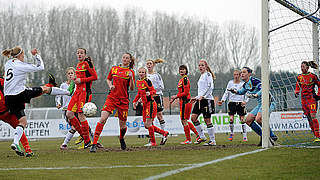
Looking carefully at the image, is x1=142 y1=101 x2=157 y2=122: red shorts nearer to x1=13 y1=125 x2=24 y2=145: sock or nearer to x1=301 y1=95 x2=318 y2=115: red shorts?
x1=13 y1=125 x2=24 y2=145: sock

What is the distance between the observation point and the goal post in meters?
8.32

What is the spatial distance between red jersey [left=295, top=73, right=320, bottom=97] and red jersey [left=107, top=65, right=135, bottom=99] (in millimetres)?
4924

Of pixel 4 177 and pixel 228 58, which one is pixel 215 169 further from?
pixel 228 58

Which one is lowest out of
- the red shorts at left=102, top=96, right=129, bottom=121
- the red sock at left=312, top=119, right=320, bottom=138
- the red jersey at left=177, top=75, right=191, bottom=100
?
the red sock at left=312, top=119, right=320, bottom=138

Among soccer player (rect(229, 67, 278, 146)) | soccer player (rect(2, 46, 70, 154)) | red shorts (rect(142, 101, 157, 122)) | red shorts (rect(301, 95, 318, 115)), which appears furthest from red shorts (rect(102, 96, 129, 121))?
red shorts (rect(301, 95, 318, 115))

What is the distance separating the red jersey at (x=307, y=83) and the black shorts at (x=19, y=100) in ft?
22.6

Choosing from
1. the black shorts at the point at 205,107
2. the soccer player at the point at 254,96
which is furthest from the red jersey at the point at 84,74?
the soccer player at the point at 254,96

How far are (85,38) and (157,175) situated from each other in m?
37.3

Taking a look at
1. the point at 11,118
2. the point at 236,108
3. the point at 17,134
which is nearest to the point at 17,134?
the point at 17,134

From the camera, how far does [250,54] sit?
A: 4216 centimetres

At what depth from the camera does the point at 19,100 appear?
8.04 m

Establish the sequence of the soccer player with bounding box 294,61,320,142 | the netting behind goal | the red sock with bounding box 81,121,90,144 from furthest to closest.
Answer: the soccer player with bounding box 294,61,320,142
the red sock with bounding box 81,121,90,144
the netting behind goal

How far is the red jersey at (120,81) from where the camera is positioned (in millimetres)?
9148

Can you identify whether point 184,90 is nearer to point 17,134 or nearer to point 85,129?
point 85,129
